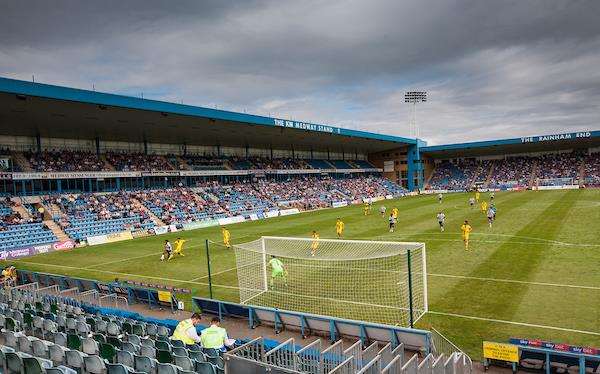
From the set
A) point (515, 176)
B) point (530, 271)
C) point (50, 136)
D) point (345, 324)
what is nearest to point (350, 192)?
point (515, 176)

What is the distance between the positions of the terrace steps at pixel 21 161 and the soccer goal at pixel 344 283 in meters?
27.3

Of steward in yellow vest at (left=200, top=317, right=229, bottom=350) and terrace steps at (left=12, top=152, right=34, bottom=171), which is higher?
terrace steps at (left=12, top=152, right=34, bottom=171)

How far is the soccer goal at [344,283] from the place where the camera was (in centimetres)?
1498

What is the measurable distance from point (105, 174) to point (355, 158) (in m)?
55.9

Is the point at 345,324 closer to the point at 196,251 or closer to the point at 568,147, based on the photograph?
the point at 196,251

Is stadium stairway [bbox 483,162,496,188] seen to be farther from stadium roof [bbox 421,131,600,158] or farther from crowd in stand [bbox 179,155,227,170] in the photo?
crowd in stand [bbox 179,155,227,170]

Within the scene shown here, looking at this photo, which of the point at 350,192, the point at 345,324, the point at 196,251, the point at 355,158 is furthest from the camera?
the point at 355,158

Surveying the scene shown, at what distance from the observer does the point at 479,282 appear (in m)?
17.6

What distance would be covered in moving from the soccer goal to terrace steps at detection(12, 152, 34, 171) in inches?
1075

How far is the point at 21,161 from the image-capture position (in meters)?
40.7

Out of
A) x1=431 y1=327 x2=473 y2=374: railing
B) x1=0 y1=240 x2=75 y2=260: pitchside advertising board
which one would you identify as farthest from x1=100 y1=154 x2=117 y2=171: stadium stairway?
x1=431 y1=327 x2=473 y2=374: railing

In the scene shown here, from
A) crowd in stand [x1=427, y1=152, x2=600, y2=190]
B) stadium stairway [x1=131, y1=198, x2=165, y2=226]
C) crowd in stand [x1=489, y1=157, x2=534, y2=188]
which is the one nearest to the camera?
stadium stairway [x1=131, y1=198, x2=165, y2=226]

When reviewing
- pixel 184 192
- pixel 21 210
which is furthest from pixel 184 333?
pixel 184 192

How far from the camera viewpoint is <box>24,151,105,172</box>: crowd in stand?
41625mm
